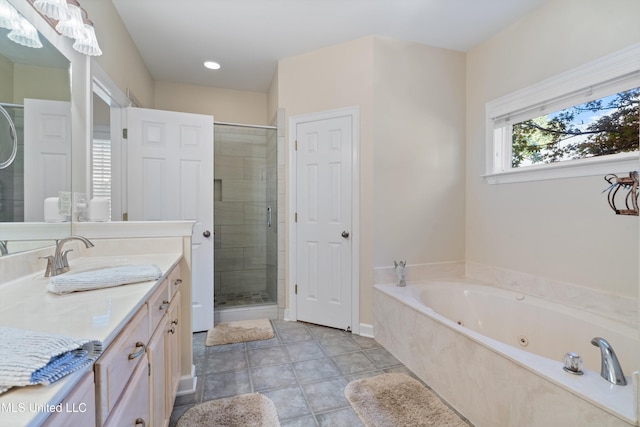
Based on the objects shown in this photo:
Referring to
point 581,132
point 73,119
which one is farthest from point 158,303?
point 581,132

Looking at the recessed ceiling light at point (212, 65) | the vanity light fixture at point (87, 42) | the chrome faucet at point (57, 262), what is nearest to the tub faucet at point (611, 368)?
the chrome faucet at point (57, 262)

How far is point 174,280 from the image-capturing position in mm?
1467

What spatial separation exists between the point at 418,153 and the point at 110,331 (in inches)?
98.6

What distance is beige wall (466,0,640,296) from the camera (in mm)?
1702

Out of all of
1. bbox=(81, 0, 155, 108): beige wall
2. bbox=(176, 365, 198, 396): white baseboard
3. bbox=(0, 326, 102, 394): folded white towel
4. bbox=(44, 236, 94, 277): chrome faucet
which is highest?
Answer: bbox=(81, 0, 155, 108): beige wall

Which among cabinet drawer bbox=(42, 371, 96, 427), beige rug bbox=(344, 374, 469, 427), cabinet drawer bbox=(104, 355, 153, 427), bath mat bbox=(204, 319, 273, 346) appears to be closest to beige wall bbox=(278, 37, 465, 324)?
beige rug bbox=(344, 374, 469, 427)

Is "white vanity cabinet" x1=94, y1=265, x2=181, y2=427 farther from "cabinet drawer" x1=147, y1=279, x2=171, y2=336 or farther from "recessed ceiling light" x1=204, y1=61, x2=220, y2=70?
"recessed ceiling light" x1=204, y1=61, x2=220, y2=70

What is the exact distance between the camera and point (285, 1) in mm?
2064

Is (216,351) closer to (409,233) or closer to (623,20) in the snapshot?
(409,233)

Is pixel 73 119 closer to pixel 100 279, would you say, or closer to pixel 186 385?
pixel 100 279

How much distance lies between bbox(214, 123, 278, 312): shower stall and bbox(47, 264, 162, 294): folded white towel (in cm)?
196

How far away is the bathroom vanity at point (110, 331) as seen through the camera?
484 millimetres

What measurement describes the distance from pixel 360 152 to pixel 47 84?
1.99 metres

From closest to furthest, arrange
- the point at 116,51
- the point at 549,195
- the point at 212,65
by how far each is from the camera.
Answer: the point at 549,195 → the point at 116,51 → the point at 212,65
